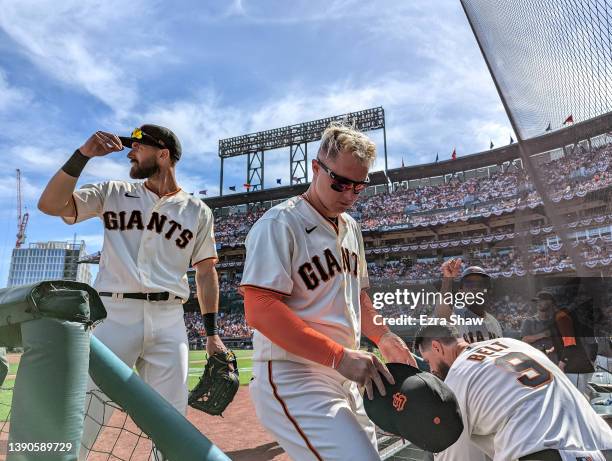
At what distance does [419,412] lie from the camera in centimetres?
137

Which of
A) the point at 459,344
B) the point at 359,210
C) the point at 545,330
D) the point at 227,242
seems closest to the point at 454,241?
the point at 359,210

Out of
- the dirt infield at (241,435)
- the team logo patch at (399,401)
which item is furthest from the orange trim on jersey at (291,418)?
the dirt infield at (241,435)

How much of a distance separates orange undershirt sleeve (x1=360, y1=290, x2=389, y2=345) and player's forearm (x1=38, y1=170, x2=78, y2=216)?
63.2 inches

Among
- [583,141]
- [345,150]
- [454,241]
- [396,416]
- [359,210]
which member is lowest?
[396,416]

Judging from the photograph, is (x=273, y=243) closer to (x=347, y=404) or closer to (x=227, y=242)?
(x=347, y=404)

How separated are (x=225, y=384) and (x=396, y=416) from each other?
1.32 meters

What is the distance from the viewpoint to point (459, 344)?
7.87 ft

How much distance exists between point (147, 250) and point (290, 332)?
4.75 ft

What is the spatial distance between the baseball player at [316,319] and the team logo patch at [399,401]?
65 mm

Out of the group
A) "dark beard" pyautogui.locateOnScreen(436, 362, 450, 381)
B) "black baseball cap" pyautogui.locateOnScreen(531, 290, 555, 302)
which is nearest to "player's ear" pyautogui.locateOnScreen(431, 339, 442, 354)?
"dark beard" pyautogui.locateOnScreen(436, 362, 450, 381)

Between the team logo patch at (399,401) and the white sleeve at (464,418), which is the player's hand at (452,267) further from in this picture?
the team logo patch at (399,401)

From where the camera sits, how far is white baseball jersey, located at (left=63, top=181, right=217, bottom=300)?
2.51 meters

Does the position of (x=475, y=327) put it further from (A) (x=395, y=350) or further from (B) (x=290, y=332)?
(B) (x=290, y=332)

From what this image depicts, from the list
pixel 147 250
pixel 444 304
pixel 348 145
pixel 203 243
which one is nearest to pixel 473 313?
pixel 444 304
